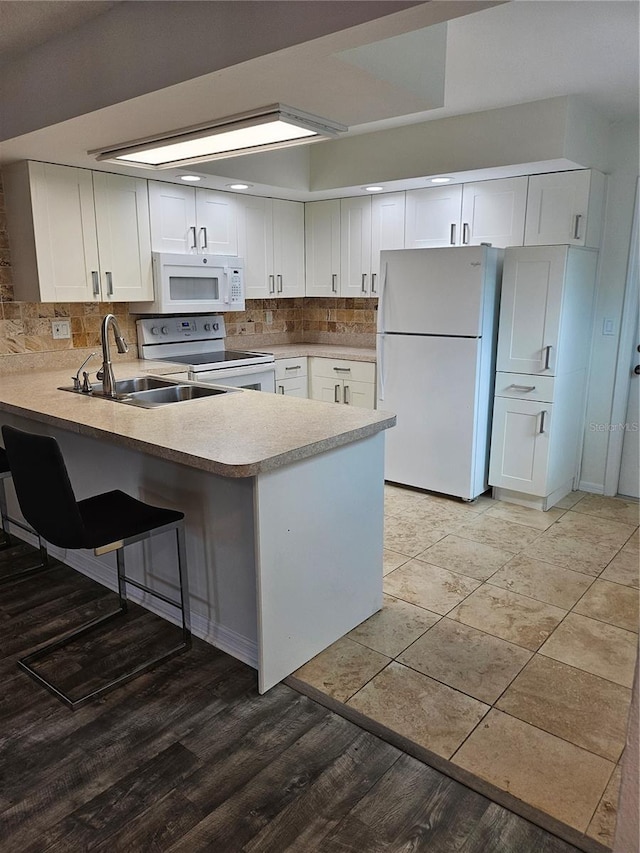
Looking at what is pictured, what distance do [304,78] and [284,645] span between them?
6.39 ft

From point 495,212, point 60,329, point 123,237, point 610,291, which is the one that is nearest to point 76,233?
point 123,237

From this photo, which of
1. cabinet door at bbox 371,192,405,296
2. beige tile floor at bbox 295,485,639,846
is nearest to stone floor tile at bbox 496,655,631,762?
beige tile floor at bbox 295,485,639,846

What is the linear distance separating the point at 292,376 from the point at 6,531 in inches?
87.8

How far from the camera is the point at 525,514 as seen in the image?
12.5ft

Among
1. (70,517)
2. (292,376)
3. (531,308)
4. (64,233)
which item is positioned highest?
(64,233)

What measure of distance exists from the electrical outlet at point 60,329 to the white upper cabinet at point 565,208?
293 cm

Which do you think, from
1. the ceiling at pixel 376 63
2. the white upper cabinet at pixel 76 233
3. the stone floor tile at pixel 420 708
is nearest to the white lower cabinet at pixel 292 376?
the white upper cabinet at pixel 76 233

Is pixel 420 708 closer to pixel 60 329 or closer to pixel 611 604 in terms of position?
pixel 611 604

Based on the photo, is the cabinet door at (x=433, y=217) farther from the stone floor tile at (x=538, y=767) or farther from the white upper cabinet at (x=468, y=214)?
the stone floor tile at (x=538, y=767)

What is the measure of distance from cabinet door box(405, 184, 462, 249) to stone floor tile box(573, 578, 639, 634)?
2.35 metres

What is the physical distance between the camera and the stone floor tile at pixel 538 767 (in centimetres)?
170

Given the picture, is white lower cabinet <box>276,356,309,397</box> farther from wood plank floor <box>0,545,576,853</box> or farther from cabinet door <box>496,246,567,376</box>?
wood plank floor <box>0,545,576,853</box>

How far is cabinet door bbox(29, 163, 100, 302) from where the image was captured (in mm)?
3346

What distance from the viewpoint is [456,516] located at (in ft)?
12.3
